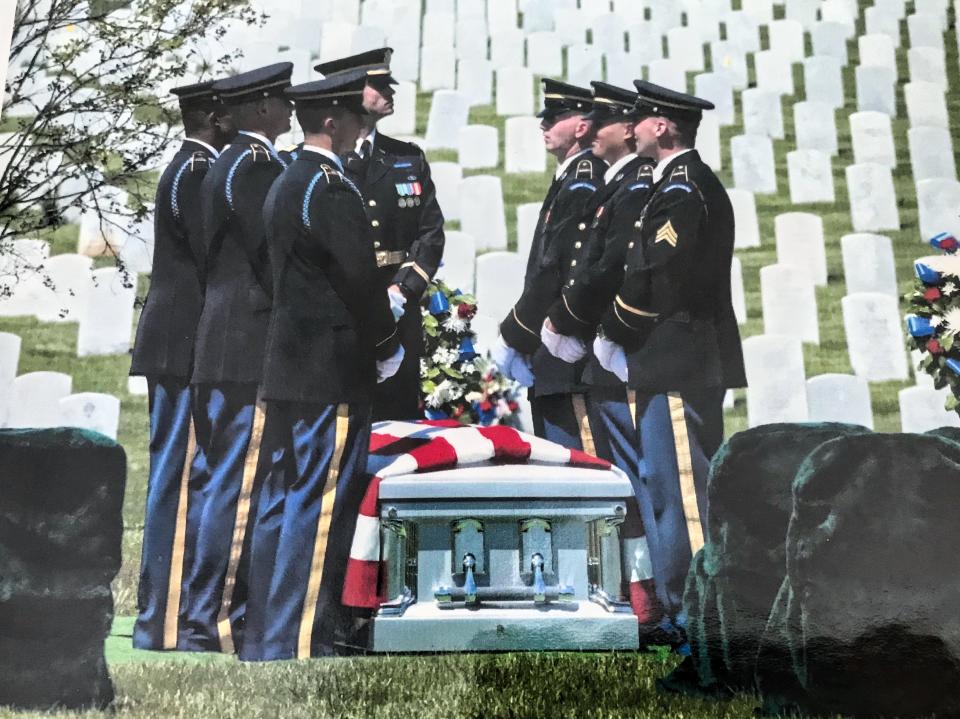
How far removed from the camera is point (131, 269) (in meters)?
4.82

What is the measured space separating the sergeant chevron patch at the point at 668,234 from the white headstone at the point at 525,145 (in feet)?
2.29

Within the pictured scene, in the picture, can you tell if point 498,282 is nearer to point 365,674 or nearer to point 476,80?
point 476,80

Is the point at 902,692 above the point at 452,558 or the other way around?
the other way around

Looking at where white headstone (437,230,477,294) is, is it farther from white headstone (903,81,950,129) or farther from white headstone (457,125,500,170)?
white headstone (903,81,950,129)

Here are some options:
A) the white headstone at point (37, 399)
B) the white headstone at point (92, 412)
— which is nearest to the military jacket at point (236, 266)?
the white headstone at point (92, 412)

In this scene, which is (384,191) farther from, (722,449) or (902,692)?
(902,692)

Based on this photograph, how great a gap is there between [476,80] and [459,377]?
167 cm

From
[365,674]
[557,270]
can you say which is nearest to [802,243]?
[557,270]

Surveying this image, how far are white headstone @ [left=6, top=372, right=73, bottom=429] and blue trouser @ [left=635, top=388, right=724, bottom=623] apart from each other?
2.71 m

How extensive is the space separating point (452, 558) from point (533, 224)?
1712 millimetres

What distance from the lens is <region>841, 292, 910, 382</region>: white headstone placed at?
4770 millimetres

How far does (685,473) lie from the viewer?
4.57 m

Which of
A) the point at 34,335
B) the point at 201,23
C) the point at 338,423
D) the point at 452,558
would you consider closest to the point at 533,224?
the point at 338,423

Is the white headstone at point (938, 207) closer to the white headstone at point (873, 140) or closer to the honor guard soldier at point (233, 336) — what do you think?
the white headstone at point (873, 140)
